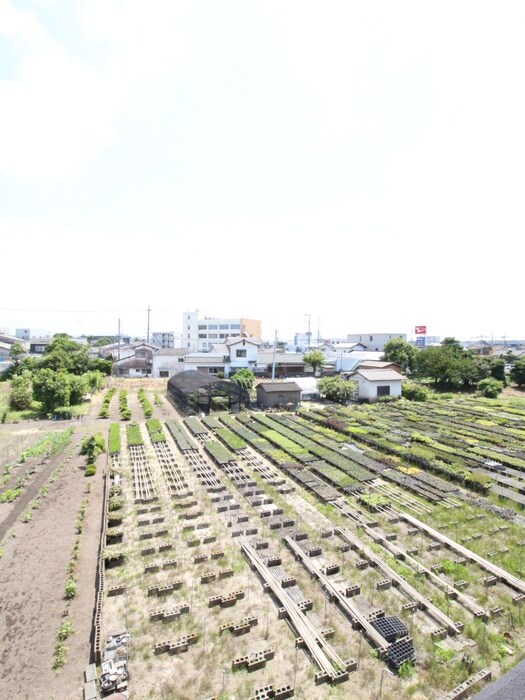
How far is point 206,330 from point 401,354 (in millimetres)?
44824

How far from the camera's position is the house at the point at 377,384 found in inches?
1612

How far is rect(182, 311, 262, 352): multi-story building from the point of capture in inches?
3391

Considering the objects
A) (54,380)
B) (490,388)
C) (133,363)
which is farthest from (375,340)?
(54,380)

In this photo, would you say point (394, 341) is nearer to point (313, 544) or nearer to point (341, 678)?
point (313, 544)

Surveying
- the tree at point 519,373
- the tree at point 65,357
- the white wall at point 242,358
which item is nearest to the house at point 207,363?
the white wall at point 242,358

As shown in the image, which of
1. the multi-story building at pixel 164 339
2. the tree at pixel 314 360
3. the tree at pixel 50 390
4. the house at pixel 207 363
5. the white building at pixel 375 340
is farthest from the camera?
the multi-story building at pixel 164 339

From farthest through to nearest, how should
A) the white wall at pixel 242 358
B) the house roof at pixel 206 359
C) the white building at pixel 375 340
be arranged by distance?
the white building at pixel 375 340 < the white wall at pixel 242 358 < the house roof at pixel 206 359

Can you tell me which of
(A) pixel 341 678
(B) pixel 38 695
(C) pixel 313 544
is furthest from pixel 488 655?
(B) pixel 38 695

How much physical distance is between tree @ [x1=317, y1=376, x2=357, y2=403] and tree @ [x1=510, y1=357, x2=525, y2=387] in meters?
27.6

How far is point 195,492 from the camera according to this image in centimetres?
1750

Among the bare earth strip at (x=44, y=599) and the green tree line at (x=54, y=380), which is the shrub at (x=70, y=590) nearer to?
the bare earth strip at (x=44, y=599)

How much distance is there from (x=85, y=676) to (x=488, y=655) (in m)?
9.25

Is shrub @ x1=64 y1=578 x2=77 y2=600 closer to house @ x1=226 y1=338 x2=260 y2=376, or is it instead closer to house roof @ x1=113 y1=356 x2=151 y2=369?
house @ x1=226 y1=338 x2=260 y2=376

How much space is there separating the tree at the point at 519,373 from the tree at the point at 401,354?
1369cm
